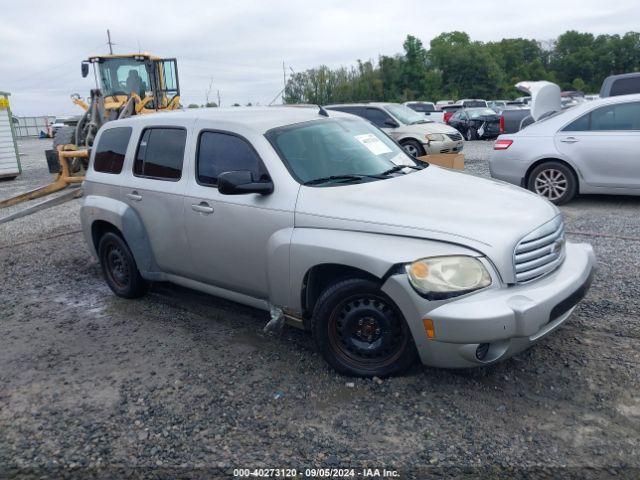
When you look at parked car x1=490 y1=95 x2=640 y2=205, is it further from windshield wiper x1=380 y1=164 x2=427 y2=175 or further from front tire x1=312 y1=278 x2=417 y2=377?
front tire x1=312 y1=278 x2=417 y2=377

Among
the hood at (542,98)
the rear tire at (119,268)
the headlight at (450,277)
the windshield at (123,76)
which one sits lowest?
the rear tire at (119,268)

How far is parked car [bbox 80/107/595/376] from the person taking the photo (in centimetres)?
329

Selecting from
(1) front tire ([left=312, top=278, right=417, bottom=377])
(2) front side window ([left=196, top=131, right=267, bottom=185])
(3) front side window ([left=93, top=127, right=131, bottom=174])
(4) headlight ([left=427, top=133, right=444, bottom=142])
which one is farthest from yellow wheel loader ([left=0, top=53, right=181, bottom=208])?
(1) front tire ([left=312, top=278, right=417, bottom=377])

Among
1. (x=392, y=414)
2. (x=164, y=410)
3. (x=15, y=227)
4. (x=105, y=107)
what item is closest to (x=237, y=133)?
(x=164, y=410)

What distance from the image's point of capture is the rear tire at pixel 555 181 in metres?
8.41

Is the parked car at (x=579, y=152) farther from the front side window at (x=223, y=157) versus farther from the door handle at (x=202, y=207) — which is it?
the door handle at (x=202, y=207)

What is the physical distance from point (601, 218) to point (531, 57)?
106m

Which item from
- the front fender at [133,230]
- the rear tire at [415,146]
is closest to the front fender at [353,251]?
the front fender at [133,230]

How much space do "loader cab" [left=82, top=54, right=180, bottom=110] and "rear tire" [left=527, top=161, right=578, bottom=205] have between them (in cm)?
1026

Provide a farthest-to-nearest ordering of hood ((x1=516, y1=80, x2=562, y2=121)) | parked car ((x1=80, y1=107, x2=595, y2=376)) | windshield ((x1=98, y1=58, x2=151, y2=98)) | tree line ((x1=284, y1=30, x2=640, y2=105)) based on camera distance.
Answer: tree line ((x1=284, y1=30, x2=640, y2=105)) < windshield ((x1=98, y1=58, x2=151, y2=98)) < hood ((x1=516, y1=80, x2=562, y2=121)) < parked car ((x1=80, y1=107, x2=595, y2=376))

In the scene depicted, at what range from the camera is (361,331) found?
146 inches

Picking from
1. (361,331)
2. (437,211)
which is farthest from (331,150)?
(361,331)

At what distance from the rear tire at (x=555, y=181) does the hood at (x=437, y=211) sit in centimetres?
469

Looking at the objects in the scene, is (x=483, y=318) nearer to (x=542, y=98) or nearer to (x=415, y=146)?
(x=542, y=98)
